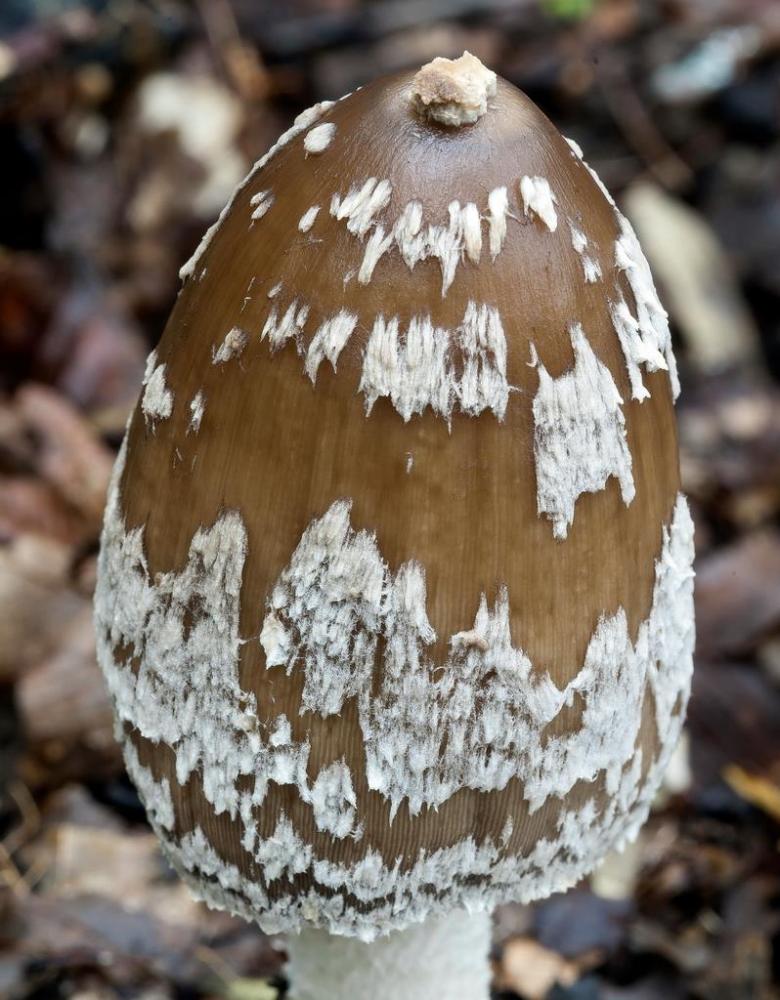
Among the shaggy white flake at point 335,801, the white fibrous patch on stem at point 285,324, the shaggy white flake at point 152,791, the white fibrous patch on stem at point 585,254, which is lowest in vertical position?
the shaggy white flake at point 152,791

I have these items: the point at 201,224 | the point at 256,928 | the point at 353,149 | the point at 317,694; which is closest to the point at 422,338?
the point at 353,149

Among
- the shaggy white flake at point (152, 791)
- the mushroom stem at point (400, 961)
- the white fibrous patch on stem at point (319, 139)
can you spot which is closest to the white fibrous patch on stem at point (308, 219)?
the white fibrous patch on stem at point (319, 139)

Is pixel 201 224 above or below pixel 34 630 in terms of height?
above

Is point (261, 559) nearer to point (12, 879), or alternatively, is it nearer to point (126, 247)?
point (12, 879)

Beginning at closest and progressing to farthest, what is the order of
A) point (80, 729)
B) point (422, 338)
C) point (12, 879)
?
point (422, 338) → point (12, 879) → point (80, 729)

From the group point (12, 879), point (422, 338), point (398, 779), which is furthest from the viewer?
point (12, 879)

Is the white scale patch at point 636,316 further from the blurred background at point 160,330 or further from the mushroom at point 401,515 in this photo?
the blurred background at point 160,330
